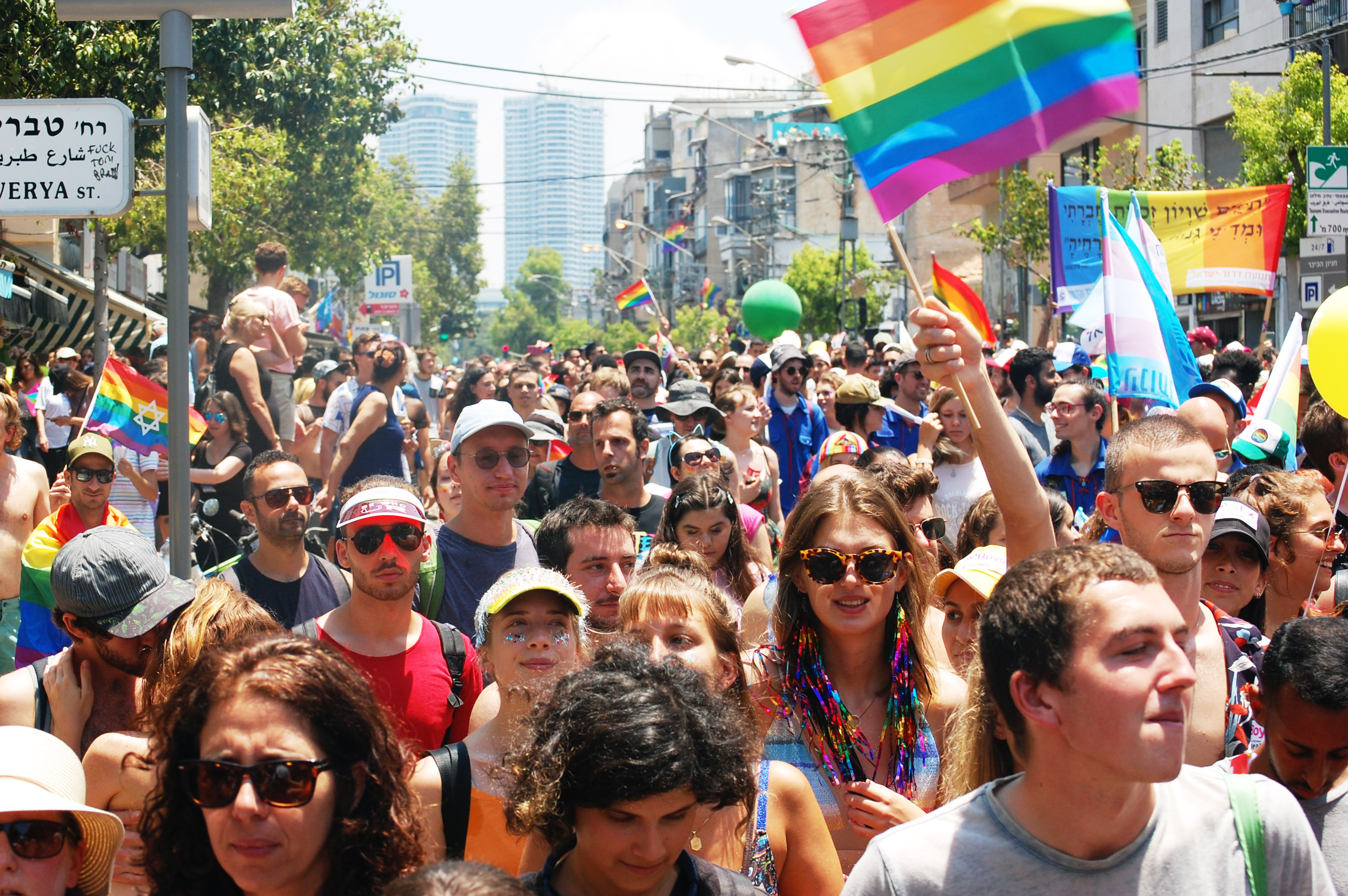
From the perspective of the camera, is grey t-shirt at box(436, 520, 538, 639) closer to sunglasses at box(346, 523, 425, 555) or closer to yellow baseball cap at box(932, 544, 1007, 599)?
sunglasses at box(346, 523, 425, 555)

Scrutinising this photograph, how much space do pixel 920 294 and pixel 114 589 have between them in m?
2.24

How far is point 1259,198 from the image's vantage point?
1080 centimetres

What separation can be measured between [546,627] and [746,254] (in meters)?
88.2

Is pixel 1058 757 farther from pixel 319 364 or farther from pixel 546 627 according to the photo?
pixel 319 364

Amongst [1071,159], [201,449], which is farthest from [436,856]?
[1071,159]

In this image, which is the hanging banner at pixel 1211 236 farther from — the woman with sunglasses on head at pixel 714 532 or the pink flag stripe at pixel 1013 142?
the pink flag stripe at pixel 1013 142

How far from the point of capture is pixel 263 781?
2.47 meters

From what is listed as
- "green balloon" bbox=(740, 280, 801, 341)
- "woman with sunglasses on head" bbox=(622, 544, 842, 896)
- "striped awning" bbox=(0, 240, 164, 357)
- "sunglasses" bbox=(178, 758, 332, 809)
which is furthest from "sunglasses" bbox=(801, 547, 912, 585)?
"striped awning" bbox=(0, 240, 164, 357)

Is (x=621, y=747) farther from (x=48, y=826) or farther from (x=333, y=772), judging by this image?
(x=48, y=826)

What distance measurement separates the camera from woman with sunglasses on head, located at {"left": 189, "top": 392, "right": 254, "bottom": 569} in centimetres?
795

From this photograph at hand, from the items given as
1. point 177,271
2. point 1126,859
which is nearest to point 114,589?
point 177,271

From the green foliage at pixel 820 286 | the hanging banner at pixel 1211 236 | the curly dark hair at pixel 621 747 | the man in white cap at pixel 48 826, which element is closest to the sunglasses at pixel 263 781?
the man in white cap at pixel 48 826

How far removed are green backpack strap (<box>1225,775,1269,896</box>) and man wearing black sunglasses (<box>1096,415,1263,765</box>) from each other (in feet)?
3.74

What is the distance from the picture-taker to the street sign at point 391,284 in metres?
31.0
